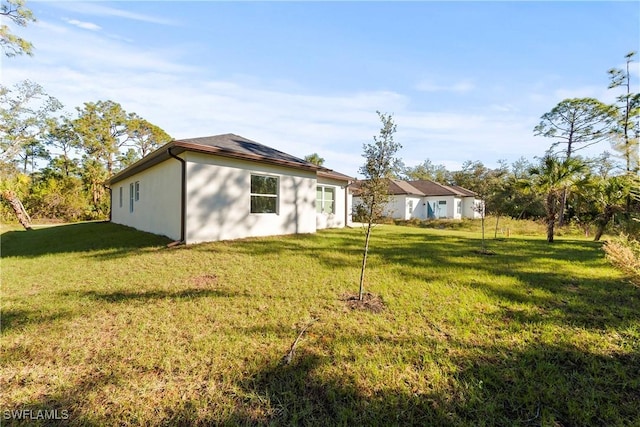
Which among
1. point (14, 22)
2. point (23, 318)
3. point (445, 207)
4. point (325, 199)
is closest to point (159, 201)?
point (23, 318)

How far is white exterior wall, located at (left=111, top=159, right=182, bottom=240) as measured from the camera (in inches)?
361

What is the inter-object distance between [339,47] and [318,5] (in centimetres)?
136

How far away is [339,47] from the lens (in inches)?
348

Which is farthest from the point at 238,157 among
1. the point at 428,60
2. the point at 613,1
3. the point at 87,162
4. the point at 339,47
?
the point at 87,162

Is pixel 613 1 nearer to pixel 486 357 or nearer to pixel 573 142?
pixel 486 357

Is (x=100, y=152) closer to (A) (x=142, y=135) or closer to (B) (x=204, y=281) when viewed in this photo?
(A) (x=142, y=135)

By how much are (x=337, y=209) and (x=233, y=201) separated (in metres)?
7.10

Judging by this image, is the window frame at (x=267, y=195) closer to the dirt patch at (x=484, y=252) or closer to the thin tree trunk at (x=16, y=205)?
the dirt patch at (x=484, y=252)

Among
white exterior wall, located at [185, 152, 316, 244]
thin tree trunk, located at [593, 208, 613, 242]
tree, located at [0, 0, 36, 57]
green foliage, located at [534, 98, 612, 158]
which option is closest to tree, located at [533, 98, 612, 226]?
green foliage, located at [534, 98, 612, 158]

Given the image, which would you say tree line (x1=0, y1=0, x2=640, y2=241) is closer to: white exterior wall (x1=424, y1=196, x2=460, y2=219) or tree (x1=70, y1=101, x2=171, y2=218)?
tree (x1=70, y1=101, x2=171, y2=218)

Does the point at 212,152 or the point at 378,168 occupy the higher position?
the point at 212,152

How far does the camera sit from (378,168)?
15.5ft

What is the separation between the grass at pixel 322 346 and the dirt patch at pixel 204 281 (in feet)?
0.14

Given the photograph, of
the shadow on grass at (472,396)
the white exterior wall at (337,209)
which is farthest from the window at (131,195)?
the shadow on grass at (472,396)
